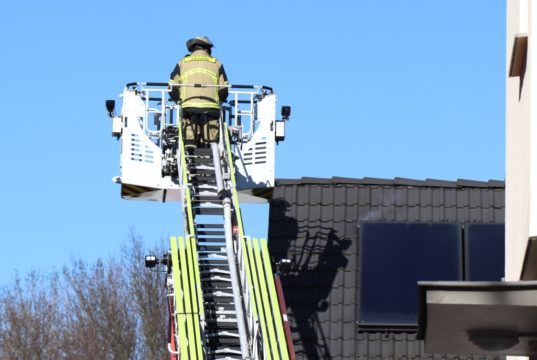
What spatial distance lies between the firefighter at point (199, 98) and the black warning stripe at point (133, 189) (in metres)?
0.86

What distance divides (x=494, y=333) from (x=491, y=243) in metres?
11.6

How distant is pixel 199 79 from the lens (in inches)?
835

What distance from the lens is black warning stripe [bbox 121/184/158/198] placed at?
2134 cm

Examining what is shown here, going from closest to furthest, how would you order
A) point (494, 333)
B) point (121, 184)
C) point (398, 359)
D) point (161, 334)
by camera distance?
point (494, 333) → point (398, 359) → point (121, 184) → point (161, 334)

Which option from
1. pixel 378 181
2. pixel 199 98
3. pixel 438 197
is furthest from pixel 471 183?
pixel 199 98

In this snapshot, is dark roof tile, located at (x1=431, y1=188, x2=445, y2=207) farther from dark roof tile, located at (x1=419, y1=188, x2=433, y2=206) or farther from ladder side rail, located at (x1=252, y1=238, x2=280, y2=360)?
ladder side rail, located at (x1=252, y1=238, x2=280, y2=360)

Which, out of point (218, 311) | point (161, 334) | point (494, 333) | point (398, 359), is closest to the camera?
point (494, 333)

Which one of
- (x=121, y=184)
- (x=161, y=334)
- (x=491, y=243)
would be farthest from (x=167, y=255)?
(x=161, y=334)

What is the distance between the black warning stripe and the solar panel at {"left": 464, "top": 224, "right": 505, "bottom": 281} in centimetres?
422

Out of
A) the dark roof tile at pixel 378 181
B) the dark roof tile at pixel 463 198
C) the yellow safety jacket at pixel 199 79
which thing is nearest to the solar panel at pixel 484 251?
the dark roof tile at pixel 463 198

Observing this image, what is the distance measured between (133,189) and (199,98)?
150 centimetres

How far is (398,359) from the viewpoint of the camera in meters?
19.7

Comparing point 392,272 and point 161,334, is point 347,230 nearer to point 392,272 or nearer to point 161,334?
point 392,272

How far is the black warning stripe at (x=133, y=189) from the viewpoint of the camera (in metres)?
21.3
